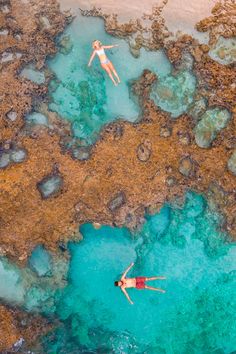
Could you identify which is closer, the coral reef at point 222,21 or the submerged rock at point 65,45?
the coral reef at point 222,21

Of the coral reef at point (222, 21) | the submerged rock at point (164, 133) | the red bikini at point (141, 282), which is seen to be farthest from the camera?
the coral reef at point (222, 21)

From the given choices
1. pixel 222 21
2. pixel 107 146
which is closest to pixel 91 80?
pixel 107 146

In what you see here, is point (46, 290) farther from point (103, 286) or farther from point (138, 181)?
point (138, 181)

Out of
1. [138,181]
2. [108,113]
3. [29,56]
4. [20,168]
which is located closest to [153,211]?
[138,181]

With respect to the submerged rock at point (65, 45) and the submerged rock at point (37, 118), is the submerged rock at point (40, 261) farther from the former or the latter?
the submerged rock at point (65, 45)

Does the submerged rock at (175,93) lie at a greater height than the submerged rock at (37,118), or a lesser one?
lesser

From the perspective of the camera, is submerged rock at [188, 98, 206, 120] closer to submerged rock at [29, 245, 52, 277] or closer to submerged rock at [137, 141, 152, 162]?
submerged rock at [137, 141, 152, 162]

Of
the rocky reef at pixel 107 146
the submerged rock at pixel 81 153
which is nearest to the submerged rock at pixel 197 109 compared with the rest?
the rocky reef at pixel 107 146

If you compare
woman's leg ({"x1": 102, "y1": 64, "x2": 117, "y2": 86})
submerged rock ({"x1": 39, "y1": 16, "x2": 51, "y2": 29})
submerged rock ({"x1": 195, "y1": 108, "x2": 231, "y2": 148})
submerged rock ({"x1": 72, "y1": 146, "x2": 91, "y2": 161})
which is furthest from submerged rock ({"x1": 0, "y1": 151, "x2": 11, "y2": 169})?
submerged rock ({"x1": 195, "y1": 108, "x2": 231, "y2": 148})
